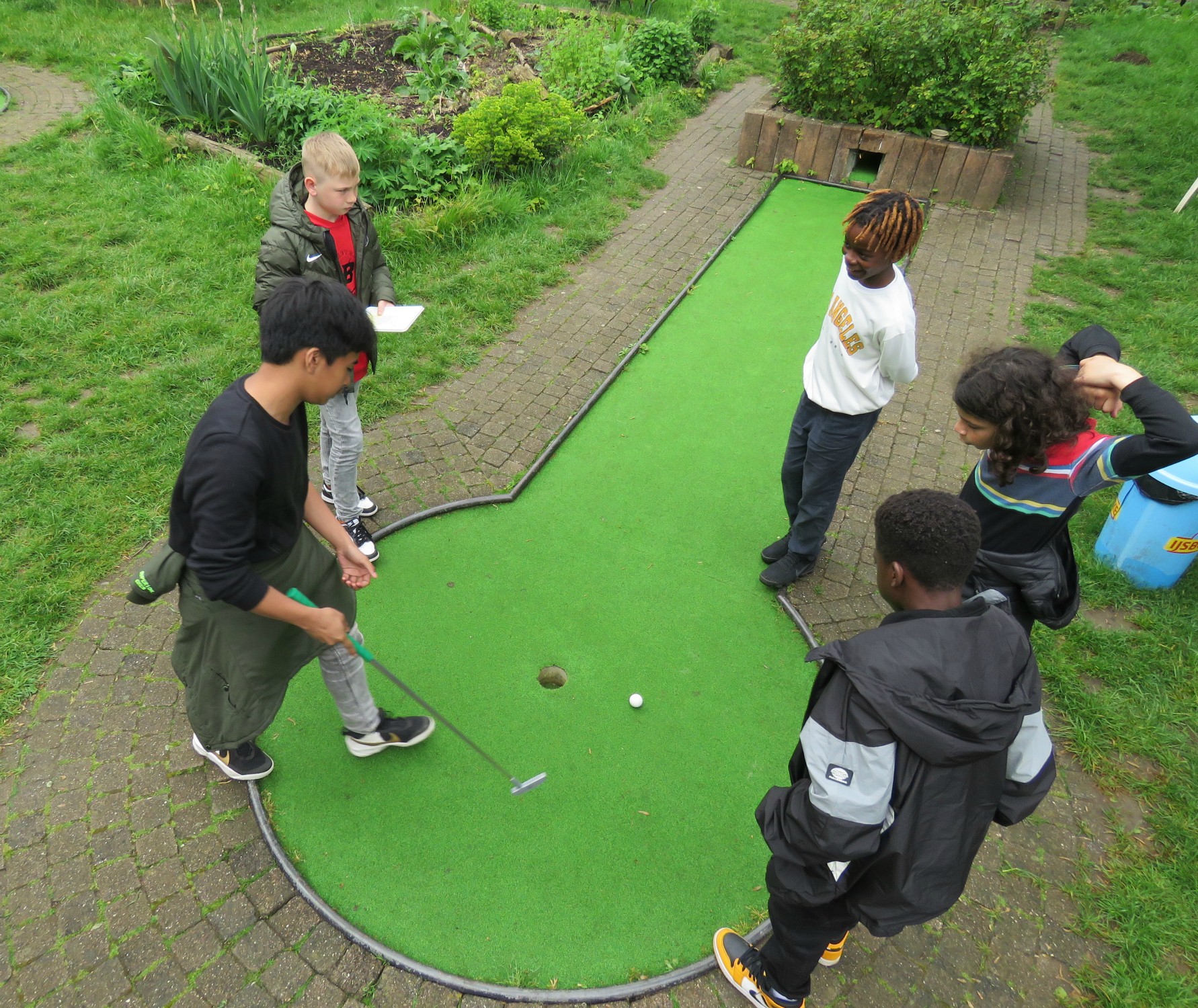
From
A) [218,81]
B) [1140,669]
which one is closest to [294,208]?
[1140,669]

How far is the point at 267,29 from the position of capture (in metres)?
10.2

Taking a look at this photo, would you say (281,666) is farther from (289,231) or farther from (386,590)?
(289,231)

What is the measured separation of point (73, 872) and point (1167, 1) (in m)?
20.4

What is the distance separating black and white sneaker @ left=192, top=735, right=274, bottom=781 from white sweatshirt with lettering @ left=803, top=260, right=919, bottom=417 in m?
2.70

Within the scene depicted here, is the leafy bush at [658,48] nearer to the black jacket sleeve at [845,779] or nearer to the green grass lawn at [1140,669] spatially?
the green grass lawn at [1140,669]

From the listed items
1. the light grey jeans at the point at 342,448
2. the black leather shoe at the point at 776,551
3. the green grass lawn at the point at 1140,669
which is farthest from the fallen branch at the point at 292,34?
the black leather shoe at the point at 776,551

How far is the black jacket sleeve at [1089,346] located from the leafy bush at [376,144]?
5.35 meters

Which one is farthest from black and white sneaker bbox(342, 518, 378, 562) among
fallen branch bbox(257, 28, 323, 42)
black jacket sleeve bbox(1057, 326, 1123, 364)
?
fallen branch bbox(257, 28, 323, 42)

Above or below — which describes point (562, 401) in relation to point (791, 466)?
below

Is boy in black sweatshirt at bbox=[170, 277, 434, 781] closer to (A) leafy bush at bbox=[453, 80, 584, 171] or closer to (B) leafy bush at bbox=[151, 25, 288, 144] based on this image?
(A) leafy bush at bbox=[453, 80, 584, 171]

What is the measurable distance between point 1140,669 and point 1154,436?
182 centimetres

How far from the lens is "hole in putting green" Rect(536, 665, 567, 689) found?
326cm

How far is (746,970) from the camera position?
2.38m

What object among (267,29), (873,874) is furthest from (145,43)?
(873,874)
